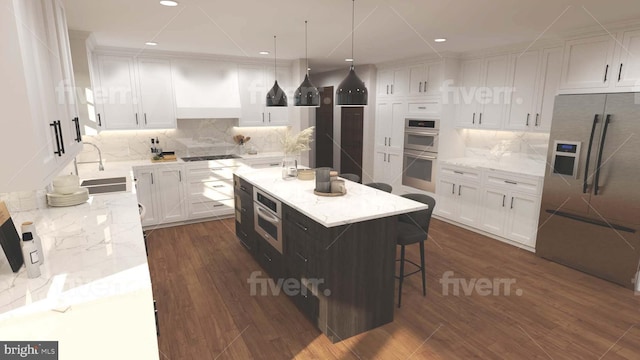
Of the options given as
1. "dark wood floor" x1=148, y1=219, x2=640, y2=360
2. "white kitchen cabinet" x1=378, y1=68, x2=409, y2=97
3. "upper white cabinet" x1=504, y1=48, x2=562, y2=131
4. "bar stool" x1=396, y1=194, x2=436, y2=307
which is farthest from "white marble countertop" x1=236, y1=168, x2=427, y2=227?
"white kitchen cabinet" x1=378, y1=68, x2=409, y2=97

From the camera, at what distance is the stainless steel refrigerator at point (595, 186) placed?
3303mm

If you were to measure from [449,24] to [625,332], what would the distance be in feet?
9.80

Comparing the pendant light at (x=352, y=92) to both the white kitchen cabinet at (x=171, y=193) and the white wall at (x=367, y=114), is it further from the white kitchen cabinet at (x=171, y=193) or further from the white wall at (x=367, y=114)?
the white wall at (x=367, y=114)

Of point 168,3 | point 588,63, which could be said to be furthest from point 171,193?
point 588,63

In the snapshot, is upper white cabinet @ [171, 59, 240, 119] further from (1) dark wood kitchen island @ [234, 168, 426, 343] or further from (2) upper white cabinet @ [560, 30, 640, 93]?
(2) upper white cabinet @ [560, 30, 640, 93]

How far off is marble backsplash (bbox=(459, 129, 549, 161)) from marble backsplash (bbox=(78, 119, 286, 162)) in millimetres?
3090

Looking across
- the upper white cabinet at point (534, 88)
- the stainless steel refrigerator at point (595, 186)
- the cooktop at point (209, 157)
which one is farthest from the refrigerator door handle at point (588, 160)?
the cooktop at point (209, 157)

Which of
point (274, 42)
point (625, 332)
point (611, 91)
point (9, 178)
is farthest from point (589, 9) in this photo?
point (9, 178)

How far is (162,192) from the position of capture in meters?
4.98

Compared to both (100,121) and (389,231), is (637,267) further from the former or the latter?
(100,121)

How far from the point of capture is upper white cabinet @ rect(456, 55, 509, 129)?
4.62 metres

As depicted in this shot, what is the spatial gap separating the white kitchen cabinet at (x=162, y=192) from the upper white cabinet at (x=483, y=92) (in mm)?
4184

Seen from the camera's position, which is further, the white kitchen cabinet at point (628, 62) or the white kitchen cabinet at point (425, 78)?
the white kitchen cabinet at point (425, 78)

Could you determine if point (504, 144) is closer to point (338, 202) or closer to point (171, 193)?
point (338, 202)
